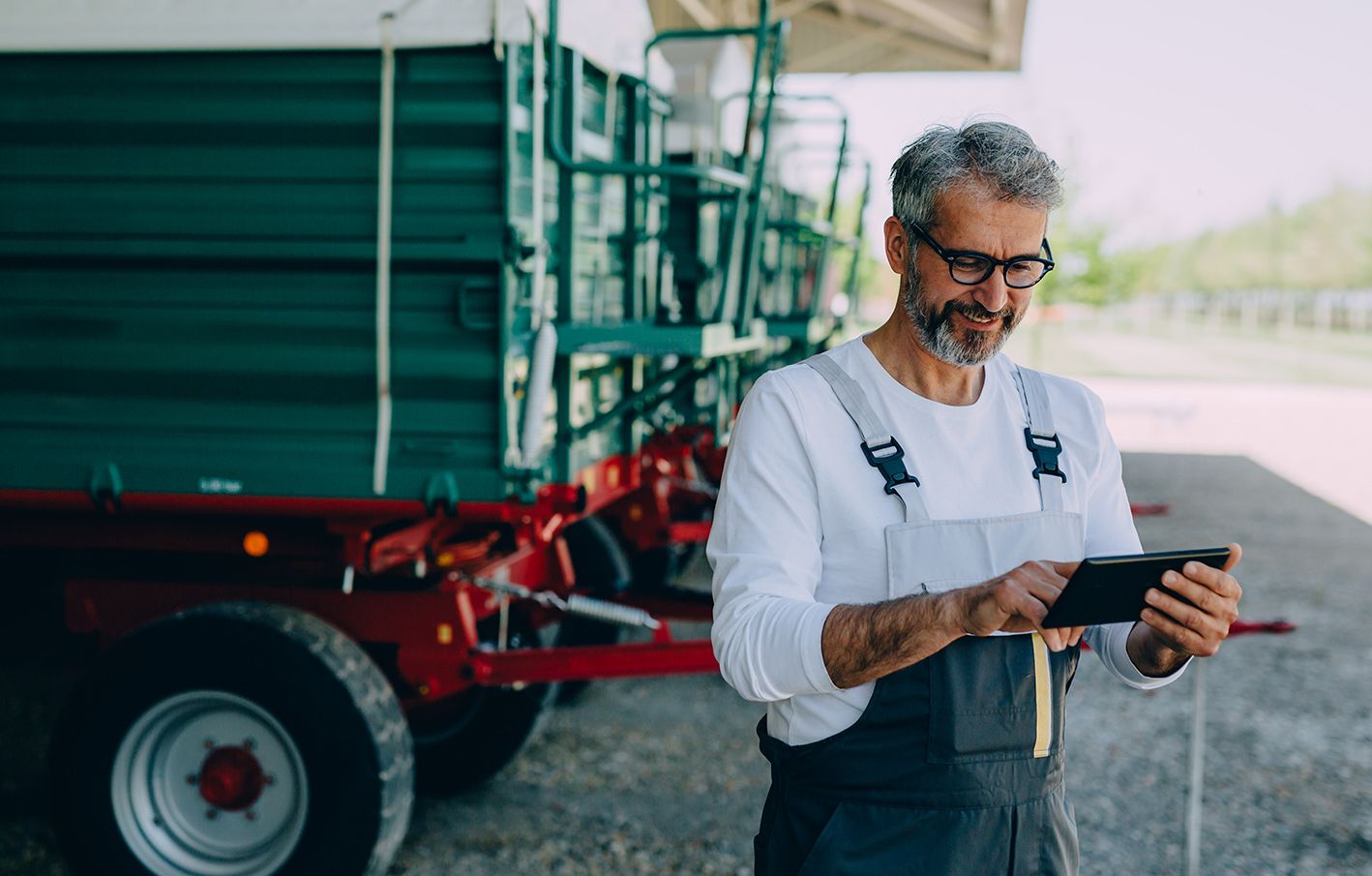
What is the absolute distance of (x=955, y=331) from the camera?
1855mm

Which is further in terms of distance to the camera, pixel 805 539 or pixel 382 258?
pixel 382 258

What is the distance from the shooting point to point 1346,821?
4.46 m

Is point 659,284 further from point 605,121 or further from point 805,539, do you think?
point 805,539

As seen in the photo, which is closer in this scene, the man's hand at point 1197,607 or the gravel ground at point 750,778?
the man's hand at point 1197,607

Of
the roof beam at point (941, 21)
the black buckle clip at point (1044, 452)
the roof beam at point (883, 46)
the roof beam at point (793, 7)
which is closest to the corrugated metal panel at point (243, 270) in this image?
the black buckle clip at point (1044, 452)

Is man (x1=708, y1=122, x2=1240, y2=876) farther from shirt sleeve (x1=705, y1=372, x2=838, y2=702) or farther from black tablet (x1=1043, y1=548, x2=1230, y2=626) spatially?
black tablet (x1=1043, y1=548, x2=1230, y2=626)

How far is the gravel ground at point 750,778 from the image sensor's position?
4.11 metres

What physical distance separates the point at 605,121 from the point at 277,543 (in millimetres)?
1797

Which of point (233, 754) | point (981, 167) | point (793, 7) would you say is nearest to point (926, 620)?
point (981, 167)

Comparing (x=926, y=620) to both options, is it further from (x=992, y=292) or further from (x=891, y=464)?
(x=992, y=292)

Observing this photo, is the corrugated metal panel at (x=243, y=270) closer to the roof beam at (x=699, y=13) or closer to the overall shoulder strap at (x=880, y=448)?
the overall shoulder strap at (x=880, y=448)

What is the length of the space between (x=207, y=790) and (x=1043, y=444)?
277 centimetres

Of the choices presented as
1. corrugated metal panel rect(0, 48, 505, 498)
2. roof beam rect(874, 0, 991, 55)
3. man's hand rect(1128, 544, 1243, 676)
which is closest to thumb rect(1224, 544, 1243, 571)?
man's hand rect(1128, 544, 1243, 676)

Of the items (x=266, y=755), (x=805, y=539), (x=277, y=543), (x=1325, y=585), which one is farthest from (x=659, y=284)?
(x=1325, y=585)
